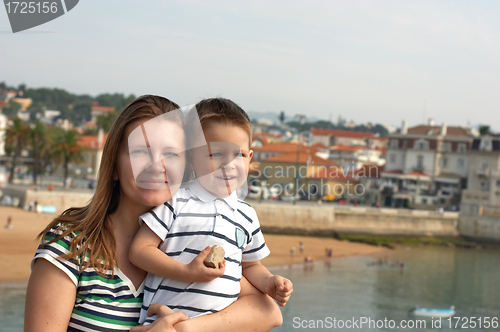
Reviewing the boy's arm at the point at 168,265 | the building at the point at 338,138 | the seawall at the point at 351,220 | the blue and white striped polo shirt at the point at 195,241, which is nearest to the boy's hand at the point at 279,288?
the blue and white striped polo shirt at the point at 195,241

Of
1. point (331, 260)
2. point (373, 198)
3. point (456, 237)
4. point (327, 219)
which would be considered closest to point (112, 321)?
point (331, 260)

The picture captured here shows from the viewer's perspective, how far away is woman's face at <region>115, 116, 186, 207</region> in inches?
63.7

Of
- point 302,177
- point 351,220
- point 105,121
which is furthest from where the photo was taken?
point 105,121

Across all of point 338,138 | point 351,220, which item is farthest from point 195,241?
point 338,138

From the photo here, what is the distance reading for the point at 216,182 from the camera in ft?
5.59

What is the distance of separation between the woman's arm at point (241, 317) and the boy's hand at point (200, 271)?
0.11m

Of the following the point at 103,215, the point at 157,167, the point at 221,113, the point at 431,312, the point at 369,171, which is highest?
the point at 221,113

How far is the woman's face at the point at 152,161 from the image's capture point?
1.62 meters

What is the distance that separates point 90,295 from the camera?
1587mm

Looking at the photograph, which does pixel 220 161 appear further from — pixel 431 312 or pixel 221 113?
pixel 431 312

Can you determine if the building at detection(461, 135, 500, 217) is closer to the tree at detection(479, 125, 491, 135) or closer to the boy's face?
the tree at detection(479, 125, 491, 135)

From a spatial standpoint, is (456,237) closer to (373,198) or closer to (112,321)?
(373,198)

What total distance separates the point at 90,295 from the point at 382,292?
937 inches

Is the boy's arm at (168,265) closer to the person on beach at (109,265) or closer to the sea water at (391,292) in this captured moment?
the person on beach at (109,265)
